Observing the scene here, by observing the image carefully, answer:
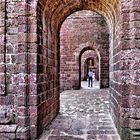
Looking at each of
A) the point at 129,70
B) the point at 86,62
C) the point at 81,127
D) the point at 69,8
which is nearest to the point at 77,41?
the point at 69,8

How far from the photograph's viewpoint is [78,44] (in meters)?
18.2

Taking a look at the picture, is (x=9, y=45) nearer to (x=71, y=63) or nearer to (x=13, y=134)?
(x=13, y=134)

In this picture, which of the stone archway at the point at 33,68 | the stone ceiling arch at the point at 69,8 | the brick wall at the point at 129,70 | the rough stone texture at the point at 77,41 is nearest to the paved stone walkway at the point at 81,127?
the stone archway at the point at 33,68

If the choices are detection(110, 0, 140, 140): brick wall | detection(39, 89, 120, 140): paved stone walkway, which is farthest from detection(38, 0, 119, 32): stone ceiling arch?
detection(39, 89, 120, 140): paved stone walkway

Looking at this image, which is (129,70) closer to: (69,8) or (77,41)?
(69,8)

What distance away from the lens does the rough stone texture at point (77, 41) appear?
1806 centimetres

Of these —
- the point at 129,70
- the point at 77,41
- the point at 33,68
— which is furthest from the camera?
the point at 77,41

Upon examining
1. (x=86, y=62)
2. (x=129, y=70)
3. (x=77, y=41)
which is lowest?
(x=129, y=70)

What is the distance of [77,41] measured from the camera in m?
18.2

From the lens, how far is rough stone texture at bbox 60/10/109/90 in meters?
18.1

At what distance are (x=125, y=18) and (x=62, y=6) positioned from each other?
9.10ft

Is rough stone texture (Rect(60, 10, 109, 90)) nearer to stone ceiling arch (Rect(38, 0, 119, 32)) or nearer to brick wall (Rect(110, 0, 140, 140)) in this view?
stone ceiling arch (Rect(38, 0, 119, 32))

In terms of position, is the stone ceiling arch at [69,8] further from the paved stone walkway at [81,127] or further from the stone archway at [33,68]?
the paved stone walkway at [81,127]

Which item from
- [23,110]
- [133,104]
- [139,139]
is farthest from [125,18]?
[23,110]
